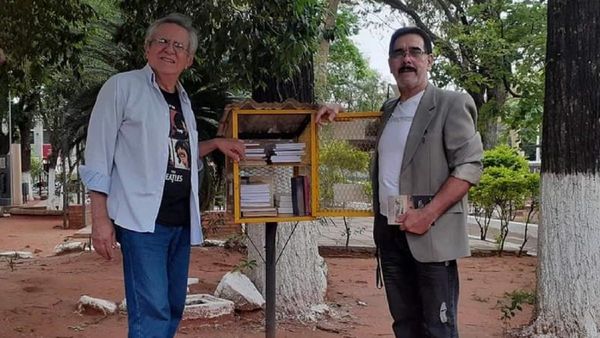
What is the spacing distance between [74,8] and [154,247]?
4.49 m

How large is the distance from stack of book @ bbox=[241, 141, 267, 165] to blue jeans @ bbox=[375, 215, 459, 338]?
0.78m

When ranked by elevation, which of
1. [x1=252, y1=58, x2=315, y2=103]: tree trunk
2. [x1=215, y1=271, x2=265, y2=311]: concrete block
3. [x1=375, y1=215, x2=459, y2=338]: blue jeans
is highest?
[x1=252, y1=58, x2=315, y2=103]: tree trunk

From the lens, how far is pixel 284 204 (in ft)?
11.6

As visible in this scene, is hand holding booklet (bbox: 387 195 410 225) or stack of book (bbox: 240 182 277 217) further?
stack of book (bbox: 240 182 277 217)

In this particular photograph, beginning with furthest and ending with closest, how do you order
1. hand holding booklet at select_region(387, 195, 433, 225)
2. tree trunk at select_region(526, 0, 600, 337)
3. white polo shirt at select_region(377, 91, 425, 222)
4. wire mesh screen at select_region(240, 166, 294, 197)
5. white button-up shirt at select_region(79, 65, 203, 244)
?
1. tree trunk at select_region(526, 0, 600, 337)
2. wire mesh screen at select_region(240, 166, 294, 197)
3. white polo shirt at select_region(377, 91, 425, 222)
4. hand holding booklet at select_region(387, 195, 433, 225)
5. white button-up shirt at select_region(79, 65, 203, 244)

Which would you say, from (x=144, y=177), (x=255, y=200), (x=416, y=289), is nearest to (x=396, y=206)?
(x=416, y=289)

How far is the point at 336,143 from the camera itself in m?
3.53

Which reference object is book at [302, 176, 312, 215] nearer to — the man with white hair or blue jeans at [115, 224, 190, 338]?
the man with white hair

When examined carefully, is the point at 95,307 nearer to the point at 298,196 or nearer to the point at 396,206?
the point at 298,196

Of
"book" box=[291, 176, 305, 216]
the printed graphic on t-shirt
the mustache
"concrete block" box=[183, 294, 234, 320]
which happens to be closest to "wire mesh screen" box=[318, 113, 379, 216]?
"book" box=[291, 176, 305, 216]

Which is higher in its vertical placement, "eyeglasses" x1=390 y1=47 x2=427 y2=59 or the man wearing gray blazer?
"eyeglasses" x1=390 y1=47 x2=427 y2=59

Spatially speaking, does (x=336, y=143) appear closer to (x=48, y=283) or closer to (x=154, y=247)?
(x=154, y=247)

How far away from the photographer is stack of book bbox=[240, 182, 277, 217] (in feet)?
11.3

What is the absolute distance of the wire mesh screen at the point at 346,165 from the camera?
3393 mm
